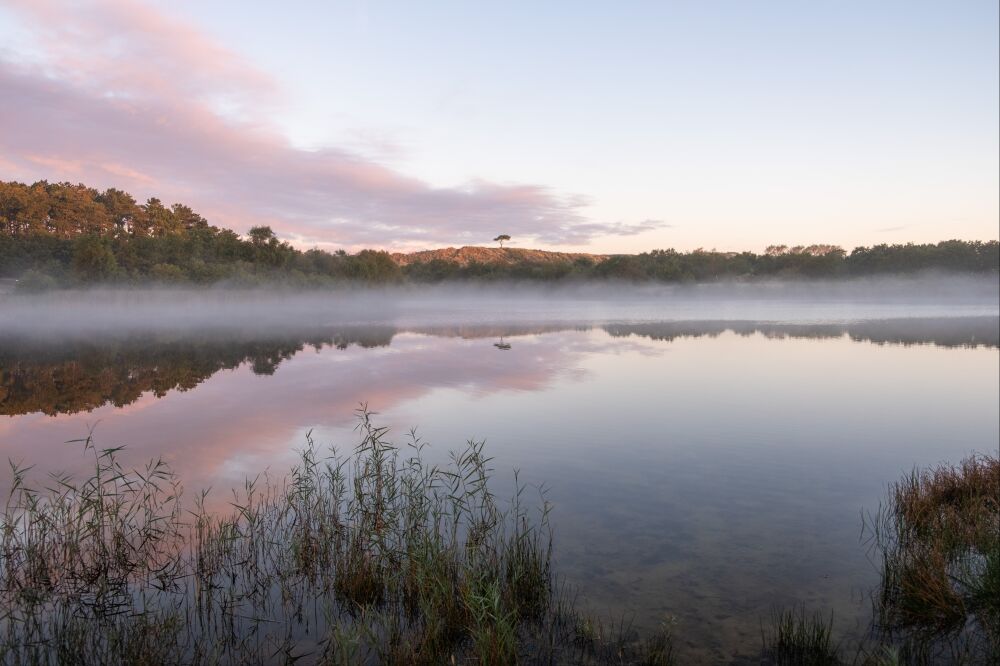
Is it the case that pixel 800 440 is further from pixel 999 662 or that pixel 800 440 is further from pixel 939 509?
pixel 999 662

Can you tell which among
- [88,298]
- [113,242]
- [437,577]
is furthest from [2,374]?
[113,242]

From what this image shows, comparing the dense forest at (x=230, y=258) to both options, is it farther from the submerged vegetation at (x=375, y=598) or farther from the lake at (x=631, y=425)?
the submerged vegetation at (x=375, y=598)

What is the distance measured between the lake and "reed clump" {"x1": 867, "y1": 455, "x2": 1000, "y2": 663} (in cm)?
34

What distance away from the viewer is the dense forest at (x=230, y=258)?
2697 inches

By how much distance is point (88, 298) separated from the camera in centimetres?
6166

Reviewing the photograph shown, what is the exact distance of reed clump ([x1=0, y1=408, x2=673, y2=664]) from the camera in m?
4.83

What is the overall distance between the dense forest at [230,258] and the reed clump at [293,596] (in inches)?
2631

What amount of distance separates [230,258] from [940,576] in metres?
98.7

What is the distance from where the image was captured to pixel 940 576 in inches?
215

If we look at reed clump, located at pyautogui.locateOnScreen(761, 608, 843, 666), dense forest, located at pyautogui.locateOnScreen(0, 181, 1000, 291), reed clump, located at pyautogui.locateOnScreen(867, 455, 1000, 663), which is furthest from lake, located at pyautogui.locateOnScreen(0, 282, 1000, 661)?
dense forest, located at pyautogui.locateOnScreen(0, 181, 1000, 291)

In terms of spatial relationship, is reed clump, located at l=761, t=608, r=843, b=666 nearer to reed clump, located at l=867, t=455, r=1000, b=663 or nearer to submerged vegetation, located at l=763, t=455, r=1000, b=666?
submerged vegetation, located at l=763, t=455, r=1000, b=666

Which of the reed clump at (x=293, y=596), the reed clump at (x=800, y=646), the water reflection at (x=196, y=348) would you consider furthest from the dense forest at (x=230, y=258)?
the reed clump at (x=800, y=646)

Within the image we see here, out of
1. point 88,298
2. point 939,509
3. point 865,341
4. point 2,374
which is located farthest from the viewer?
point 88,298

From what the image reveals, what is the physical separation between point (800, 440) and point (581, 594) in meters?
8.68
